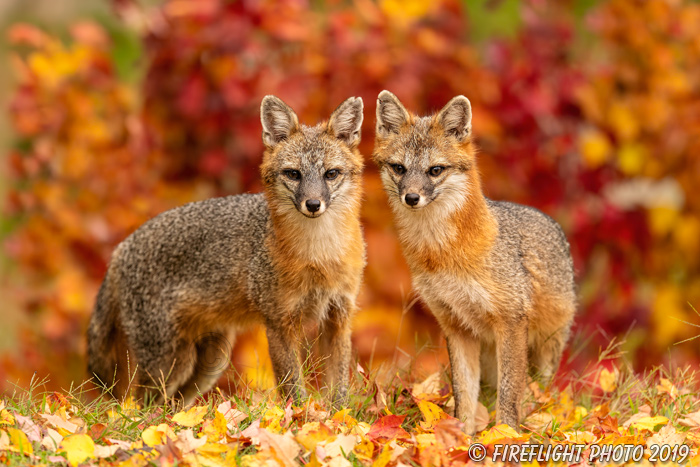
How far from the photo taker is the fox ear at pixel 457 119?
5180 millimetres

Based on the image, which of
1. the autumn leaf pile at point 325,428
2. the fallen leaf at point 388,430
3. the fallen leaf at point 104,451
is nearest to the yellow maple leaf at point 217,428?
the autumn leaf pile at point 325,428

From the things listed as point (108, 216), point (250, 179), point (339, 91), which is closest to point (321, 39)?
point (339, 91)

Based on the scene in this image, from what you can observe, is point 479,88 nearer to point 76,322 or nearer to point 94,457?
point 76,322

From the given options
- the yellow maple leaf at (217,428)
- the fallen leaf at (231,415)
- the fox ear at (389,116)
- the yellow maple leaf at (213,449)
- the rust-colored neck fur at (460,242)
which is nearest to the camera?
the yellow maple leaf at (213,449)

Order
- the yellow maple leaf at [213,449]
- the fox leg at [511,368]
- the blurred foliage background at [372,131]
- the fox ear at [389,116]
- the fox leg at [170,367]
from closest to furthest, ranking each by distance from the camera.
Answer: the yellow maple leaf at [213,449] < the fox leg at [511,368] < the fox ear at [389,116] < the fox leg at [170,367] < the blurred foliage background at [372,131]

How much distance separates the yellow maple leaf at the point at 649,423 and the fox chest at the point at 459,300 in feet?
3.35

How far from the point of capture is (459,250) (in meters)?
5.12

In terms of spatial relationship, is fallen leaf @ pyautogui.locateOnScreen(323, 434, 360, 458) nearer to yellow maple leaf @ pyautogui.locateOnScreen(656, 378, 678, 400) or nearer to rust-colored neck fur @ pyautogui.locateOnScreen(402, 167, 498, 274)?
rust-colored neck fur @ pyautogui.locateOnScreen(402, 167, 498, 274)

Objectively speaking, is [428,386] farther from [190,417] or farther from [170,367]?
[170,367]

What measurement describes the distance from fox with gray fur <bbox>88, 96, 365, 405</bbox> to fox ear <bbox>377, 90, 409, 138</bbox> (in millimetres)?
184

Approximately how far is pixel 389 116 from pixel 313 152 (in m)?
0.54

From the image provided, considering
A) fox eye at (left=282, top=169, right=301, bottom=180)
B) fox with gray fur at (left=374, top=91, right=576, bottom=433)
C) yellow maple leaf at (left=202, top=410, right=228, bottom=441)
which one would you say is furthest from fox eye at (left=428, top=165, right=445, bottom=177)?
yellow maple leaf at (left=202, top=410, right=228, bottom=441)

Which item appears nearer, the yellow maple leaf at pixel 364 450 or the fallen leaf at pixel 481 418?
the yellow maple leaf at pixel 364 450

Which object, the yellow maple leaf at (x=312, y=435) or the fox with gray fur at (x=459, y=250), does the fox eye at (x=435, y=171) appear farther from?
the yellow maple leaf at (x=312, y=435)
